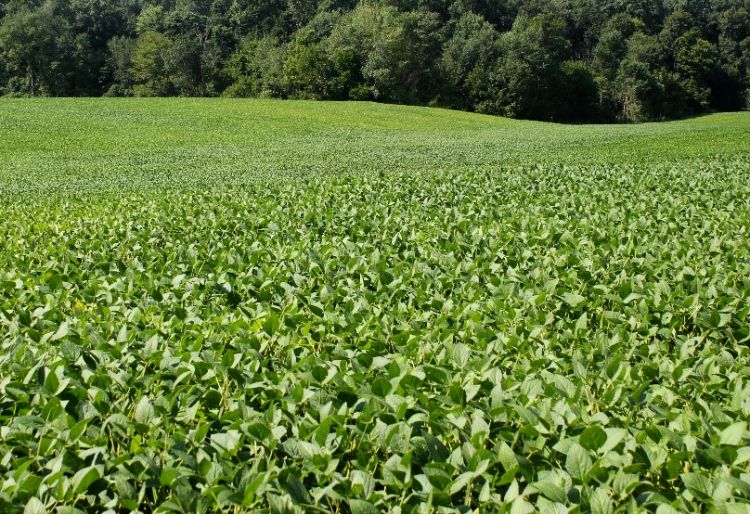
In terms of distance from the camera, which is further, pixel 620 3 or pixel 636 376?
pixel 620 3

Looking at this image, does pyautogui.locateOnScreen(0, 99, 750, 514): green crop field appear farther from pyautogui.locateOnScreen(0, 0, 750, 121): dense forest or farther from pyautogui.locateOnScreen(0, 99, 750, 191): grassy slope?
pyautogui.locateOnScreen(0, 0, 750, 121): dense forest

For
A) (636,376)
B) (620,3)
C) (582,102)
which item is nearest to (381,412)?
(636,376)

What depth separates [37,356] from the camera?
3.96m

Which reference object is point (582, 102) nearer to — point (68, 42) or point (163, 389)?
point (68, 42)

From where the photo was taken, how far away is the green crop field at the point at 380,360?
2.48m

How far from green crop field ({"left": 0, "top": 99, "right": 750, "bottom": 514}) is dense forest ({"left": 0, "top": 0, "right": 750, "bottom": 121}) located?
227ft

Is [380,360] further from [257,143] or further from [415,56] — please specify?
[415,56]

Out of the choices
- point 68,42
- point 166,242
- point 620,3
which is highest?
point 620,3

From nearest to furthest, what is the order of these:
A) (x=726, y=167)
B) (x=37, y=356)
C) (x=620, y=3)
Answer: (x=37, y=356) < (x=726, y=167) < (x=620, y=3)

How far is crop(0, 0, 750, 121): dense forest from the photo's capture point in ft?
258

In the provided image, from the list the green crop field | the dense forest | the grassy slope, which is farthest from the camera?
the dense forest

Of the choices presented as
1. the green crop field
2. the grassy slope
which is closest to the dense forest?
the grassy slope

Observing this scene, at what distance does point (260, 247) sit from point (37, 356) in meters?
3.55

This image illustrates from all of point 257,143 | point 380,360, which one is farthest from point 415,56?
point 380,360
